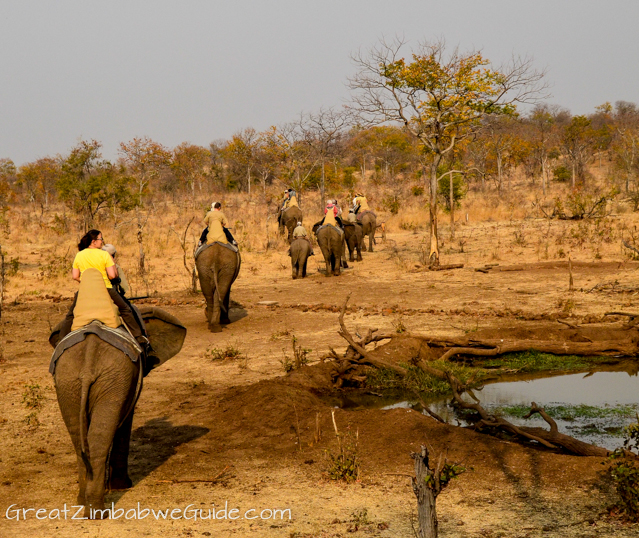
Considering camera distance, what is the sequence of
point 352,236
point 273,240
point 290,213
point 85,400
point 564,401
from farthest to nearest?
1. point 273,240
2. point 290,213
3. point 352,236
4. point 564,401
5. point 85,400

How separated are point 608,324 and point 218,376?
629cm

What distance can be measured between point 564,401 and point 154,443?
4.82 metres

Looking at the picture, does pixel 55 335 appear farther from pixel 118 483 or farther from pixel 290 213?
pixel 290 213

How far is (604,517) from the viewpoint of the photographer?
5184 mm

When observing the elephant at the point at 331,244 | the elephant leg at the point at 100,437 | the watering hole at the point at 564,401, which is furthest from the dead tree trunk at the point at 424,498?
the elephant at the point at 331,244

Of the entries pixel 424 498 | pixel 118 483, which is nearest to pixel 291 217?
pixel 118 483

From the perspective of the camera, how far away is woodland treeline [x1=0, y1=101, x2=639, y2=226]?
101ft

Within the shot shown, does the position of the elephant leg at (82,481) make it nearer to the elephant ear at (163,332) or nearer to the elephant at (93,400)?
the elephant at (93,400)

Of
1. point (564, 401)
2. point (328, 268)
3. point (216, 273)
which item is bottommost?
point (564, 401)

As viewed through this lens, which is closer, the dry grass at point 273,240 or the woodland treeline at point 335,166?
the dry grass at point 273,240

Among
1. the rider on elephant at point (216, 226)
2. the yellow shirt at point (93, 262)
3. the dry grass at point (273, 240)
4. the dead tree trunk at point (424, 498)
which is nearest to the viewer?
the dead tree trunk at point (424, 498)

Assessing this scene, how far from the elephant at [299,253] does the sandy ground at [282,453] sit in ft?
14.9

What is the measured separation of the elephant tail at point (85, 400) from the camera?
535cm

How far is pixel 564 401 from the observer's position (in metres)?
9.00
